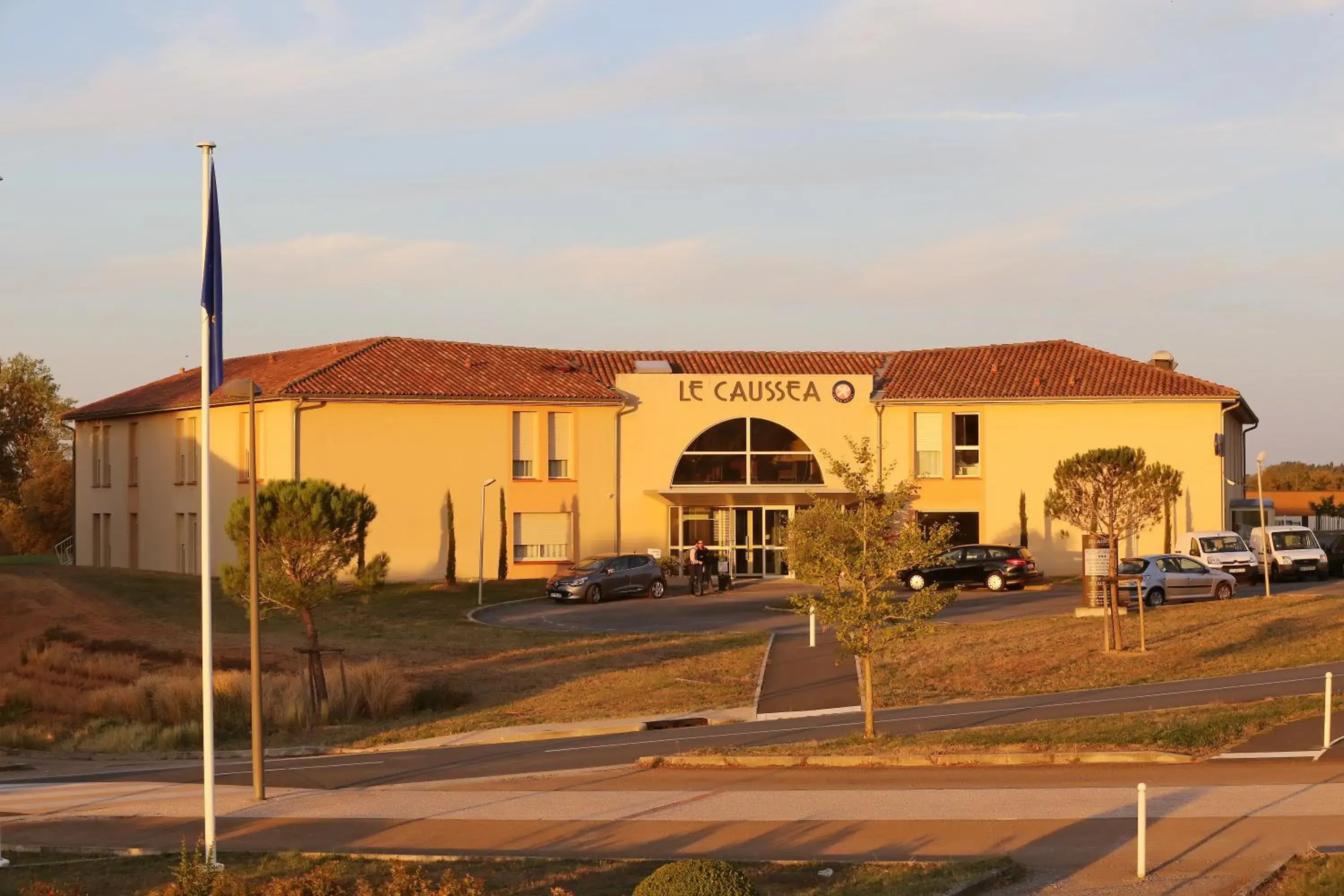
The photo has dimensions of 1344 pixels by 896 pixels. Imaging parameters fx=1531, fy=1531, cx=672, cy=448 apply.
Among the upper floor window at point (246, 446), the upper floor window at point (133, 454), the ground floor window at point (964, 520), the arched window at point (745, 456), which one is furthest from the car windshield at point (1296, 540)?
the upper floor window at point (133, 454)

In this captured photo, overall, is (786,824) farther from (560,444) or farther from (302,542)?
(560,444)

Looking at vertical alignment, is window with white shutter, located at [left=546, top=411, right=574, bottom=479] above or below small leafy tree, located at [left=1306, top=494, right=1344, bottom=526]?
above

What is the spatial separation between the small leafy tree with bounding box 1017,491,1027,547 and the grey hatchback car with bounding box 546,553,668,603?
12.3 m

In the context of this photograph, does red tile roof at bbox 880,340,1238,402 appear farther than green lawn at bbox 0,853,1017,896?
Yes

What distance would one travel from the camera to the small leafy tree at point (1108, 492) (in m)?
32.9

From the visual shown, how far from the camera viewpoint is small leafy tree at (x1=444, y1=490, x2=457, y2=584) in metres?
49.1

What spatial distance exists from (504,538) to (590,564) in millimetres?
5397

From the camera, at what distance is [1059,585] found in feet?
155

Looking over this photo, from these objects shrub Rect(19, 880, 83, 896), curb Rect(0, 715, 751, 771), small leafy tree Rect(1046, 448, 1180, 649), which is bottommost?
curb Rect(0, 715, 751, 771)

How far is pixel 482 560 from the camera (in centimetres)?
4750

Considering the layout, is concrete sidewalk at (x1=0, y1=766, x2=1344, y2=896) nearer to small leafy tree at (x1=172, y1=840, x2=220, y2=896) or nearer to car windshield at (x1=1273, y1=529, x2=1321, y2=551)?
small leafy tree at (x1=172, y1=840, x2=220, y2=896)

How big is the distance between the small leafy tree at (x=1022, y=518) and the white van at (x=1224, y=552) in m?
6.10

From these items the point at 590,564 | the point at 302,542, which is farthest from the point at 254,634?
the point at 590,564

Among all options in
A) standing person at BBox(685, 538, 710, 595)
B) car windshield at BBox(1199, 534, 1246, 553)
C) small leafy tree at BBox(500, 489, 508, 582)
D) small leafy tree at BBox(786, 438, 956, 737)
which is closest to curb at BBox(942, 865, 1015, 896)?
small leafy tree at BBox(786, 438, 956, 737)
